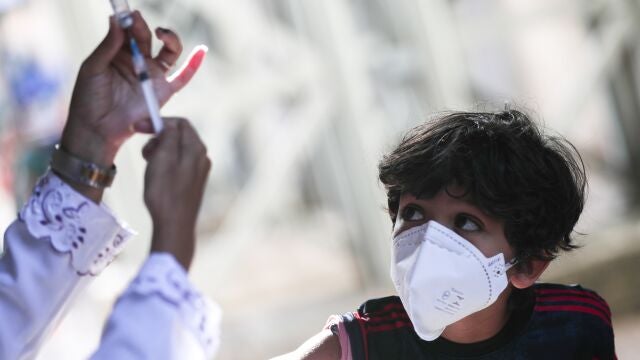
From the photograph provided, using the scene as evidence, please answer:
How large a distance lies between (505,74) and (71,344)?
321cm

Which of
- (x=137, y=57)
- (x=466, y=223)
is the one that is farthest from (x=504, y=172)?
(x=137, y=57)

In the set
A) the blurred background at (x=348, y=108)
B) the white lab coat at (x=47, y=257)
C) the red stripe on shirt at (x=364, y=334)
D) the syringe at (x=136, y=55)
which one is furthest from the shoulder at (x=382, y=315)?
the blurred background at (x=348, y=108)

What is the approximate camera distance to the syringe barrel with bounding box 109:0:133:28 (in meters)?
1.56

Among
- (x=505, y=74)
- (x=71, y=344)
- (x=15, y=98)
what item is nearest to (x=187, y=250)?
(x=71, y=344)

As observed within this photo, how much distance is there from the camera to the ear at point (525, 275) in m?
1.95

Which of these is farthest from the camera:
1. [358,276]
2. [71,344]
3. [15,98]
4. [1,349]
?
→ [15,98]

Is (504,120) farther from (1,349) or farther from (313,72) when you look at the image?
(313,72)

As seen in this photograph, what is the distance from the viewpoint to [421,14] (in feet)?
16.9

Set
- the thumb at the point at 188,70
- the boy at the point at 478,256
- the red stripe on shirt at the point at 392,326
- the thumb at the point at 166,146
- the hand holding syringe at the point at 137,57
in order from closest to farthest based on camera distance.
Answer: the thumb at the point at 166,146 < the hand holding syringe at the point at 137,57 < the thumb at the point at 188,70 < the boy at the point at 478,256 < the red stripe on shirt at the point at 392,326

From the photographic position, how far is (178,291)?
124 centimetres

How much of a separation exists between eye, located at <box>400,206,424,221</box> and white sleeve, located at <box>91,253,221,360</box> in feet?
2.38

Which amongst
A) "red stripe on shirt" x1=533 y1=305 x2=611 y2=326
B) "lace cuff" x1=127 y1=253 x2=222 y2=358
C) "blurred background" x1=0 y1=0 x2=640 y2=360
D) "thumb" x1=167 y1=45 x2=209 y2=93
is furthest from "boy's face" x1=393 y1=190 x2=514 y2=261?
"blurred background" x1=0 y1=0 x2=640 y2=360

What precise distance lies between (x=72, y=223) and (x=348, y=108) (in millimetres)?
3511

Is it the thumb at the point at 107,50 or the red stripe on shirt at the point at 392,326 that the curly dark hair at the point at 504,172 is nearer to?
the red stripe on shirt at the point at 392,326
